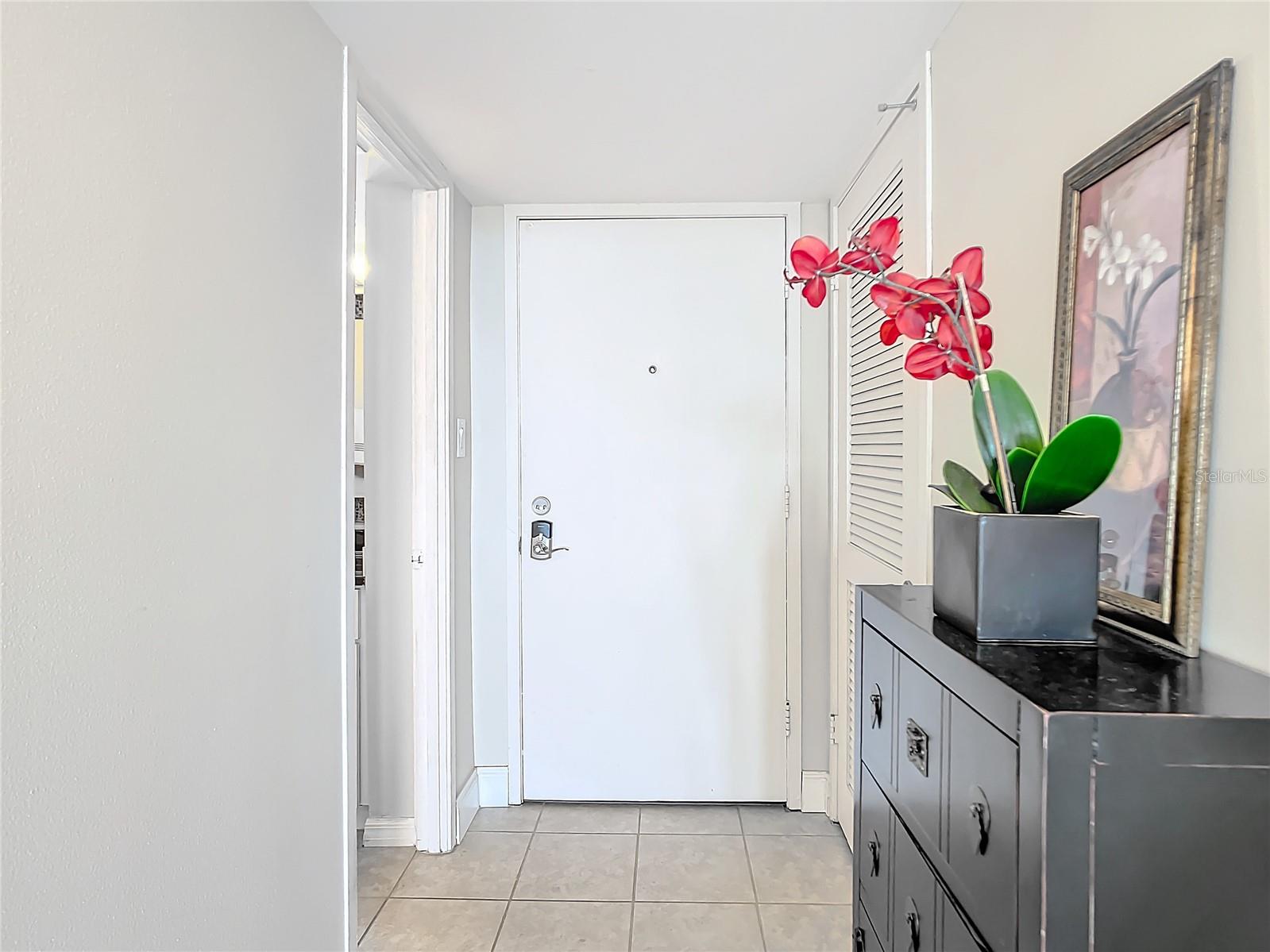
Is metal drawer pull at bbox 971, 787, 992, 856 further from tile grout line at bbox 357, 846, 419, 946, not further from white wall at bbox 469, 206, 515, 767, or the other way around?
white wall at bbox 469, 206, 515, 767

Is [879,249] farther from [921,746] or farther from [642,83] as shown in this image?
[642,83]

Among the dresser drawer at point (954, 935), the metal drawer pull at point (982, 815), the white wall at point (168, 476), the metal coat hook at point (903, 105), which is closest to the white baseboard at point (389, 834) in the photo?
the white wall at point (168, 476)

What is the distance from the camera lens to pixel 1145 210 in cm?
99

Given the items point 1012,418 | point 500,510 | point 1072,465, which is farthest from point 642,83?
point 500,510

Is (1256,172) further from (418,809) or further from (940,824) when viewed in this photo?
(418,809)

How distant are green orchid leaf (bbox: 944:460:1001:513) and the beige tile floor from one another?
158cm

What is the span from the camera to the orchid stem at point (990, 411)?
0.95 meters

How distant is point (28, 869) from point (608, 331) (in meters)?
2.29

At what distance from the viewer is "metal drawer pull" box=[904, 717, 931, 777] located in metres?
1.00

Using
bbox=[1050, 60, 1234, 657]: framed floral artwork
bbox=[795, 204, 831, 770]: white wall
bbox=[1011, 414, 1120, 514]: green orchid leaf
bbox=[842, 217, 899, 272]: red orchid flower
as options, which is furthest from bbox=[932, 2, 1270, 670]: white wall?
bbox=[795, 204, 831, 770]: white wall

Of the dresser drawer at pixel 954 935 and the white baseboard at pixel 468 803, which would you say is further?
the white baseboard at pixel 468 803

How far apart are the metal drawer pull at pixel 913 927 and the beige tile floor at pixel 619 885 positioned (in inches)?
46.0

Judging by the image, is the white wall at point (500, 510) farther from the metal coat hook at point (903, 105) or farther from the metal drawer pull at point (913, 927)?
the metal drawer pull at point (913, 927)

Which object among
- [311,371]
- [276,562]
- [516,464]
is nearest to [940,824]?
[276,562]
